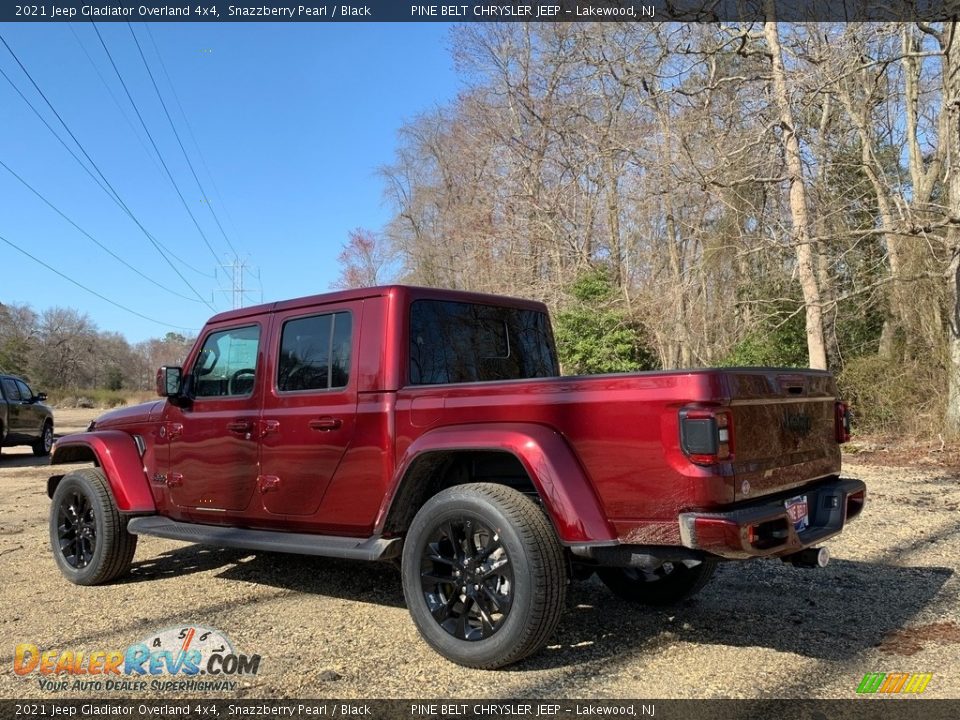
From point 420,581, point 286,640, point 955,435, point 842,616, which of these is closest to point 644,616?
point 842,616

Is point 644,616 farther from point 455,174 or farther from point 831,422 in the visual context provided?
point 455,174

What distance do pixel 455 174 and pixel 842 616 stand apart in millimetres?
32652

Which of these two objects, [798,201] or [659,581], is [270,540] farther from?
[798,201]

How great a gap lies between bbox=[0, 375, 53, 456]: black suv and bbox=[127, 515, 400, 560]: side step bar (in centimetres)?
1152

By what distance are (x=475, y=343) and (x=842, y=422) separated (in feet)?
7.26

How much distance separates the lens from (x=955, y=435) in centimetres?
1192

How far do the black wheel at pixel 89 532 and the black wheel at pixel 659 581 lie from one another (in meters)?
3.36

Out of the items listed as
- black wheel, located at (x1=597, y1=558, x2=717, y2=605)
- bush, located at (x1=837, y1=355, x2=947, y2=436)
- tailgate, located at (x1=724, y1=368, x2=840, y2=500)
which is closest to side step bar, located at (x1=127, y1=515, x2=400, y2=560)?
black wheel, located at (x1=597, y1=558, x2=717, y2=605)

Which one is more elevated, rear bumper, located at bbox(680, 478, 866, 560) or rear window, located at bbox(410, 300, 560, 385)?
rear window, located at bbox(410, 300, 560, 385)

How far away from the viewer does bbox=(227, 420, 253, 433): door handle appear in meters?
4.71

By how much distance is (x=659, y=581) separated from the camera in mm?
4613

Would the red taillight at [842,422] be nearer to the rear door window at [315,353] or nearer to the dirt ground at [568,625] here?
the dirt ground at [568,625]

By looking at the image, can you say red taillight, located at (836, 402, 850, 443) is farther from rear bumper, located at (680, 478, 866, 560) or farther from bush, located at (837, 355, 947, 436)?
bush, located at (837, 355, 947, 436)

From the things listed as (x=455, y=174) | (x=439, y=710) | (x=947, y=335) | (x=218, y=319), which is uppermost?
(x=455, y=174)
